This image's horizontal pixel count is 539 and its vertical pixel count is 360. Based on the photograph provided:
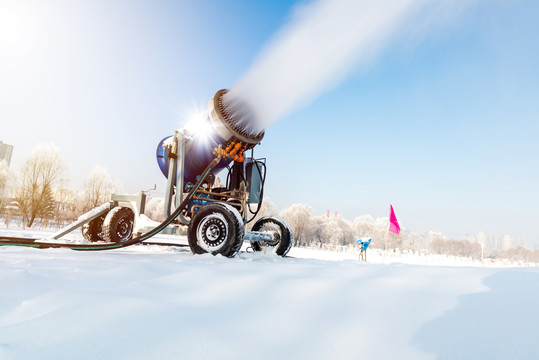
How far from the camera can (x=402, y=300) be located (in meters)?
2.21

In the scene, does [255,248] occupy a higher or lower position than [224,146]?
lower

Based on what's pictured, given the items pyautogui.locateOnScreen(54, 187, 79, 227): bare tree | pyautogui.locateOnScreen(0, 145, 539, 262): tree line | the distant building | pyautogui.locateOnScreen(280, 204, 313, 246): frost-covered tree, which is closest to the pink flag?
pyautogui.locateOnScreen(0, 145, 539, 262): tree line

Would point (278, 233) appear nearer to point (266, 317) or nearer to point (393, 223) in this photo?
point (266, 317)

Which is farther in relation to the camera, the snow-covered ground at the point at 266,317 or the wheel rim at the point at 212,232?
the wheel rim at the point at 212,232

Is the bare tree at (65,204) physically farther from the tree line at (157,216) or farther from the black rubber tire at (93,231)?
the black rubber tire at (93,231)

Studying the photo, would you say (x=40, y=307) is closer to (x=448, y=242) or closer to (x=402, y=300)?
(x=402, y=300)

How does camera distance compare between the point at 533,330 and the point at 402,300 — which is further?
the point at 402,300

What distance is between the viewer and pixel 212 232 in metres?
5.55

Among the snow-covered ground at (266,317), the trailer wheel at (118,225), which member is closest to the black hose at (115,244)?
the trailer wheel at (118,225)

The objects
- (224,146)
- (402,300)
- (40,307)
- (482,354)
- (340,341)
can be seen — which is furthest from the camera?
(224,146)

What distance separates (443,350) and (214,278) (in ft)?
6.49

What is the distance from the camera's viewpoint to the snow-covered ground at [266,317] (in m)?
1.50

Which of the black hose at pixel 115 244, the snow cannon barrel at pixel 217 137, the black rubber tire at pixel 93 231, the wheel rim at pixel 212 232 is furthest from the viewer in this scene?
the black rubber tire at pixel 93 231

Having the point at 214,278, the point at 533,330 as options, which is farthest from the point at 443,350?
the point at 214,278
